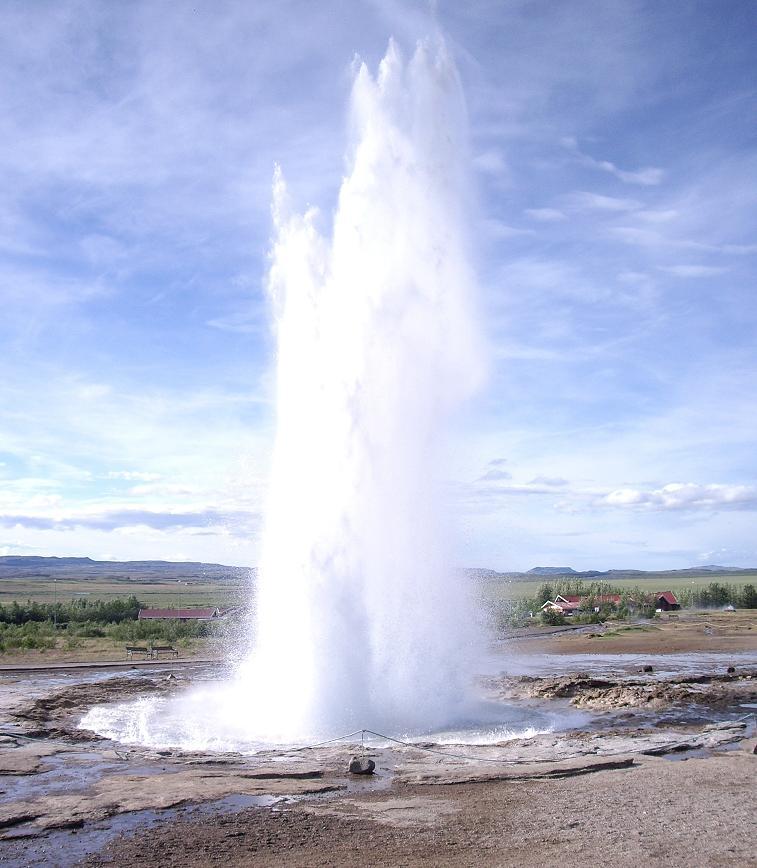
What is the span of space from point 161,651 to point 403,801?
2982 centimetres

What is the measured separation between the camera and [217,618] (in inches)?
2175

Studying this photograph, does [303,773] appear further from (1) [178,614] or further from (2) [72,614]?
(2) [72,614]

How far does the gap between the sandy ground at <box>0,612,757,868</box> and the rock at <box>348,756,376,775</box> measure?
0.60ft

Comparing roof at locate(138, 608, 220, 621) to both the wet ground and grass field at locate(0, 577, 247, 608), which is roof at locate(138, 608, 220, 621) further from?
Result: the wet ground

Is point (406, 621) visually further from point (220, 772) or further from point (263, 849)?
point (263, 849)

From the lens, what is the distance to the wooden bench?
3738cm

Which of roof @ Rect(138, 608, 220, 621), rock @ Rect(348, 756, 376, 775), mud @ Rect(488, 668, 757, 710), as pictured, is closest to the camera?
rock @ Rect(348, 756, 376, 775)

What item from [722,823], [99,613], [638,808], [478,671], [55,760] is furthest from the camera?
[99,613]

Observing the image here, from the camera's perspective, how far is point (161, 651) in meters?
39.2

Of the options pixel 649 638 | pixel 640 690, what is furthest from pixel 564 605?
pixel 640 690

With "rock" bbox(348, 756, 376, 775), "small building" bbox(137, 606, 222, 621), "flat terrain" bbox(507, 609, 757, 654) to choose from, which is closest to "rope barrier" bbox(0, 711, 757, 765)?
"rock" bbox(348, 756, 376, 775)

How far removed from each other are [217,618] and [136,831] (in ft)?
151

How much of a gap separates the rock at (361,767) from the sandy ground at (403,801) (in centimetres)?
18

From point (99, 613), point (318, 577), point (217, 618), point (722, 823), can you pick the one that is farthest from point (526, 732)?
point (99, 613)
